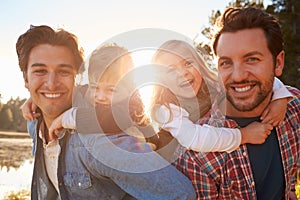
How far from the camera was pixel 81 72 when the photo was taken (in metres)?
3.18

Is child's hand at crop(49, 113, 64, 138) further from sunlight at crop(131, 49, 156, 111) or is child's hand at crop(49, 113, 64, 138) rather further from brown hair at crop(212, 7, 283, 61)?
brown hair at crop(212, 7, 283, 61)

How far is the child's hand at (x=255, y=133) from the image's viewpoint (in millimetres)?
3084

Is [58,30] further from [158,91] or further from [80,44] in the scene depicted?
[158,91]

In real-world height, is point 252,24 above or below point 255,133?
above

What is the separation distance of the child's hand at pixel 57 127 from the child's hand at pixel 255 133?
3.70 feet

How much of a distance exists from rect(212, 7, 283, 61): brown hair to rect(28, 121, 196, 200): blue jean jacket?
107 centimetres

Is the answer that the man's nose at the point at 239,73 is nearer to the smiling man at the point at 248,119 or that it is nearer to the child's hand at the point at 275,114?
the smiling man at the point at 248,119

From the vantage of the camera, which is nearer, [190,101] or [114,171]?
[114,171]

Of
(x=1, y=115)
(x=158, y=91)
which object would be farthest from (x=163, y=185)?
(x=1, y=115)

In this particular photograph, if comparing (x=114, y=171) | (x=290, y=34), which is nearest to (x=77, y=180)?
(x=114, y=171)

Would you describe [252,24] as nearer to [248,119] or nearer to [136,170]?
[248,119]

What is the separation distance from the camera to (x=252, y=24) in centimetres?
330

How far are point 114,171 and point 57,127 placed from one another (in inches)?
22.9

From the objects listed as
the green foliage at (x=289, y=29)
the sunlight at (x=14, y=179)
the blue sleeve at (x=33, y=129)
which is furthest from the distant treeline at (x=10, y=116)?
the blue sleeve at (x=33, y=129)
